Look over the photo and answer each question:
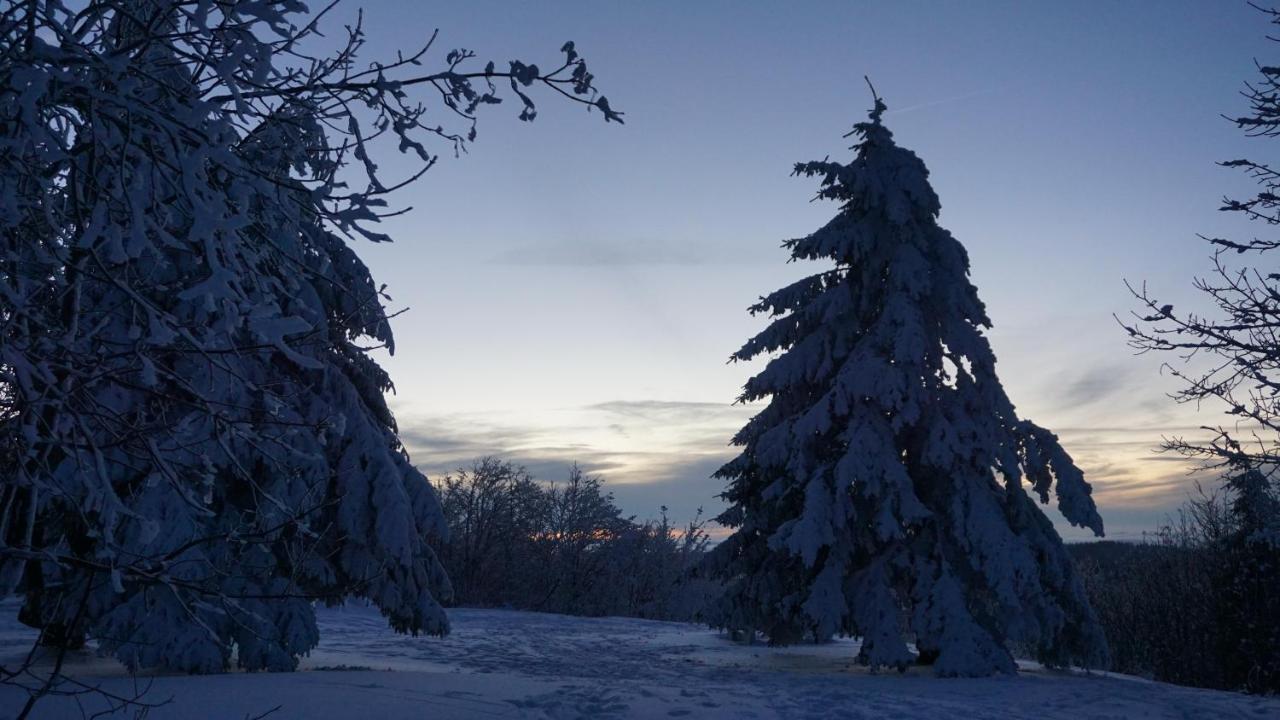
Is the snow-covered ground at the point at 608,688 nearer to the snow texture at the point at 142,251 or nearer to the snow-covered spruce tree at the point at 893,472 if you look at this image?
the snow-covered spruce tree at the point at 893,472

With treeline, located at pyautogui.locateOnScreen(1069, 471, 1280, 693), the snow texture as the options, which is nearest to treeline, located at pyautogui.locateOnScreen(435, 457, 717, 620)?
treeline, located at pyautogui.locateOnScreen(1069, 471, 1280, 693)

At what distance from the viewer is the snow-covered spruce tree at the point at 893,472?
13.6 metres

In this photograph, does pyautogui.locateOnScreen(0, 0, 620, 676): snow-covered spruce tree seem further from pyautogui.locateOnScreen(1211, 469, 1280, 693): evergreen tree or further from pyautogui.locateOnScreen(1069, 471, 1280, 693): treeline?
A: pyautogui.locateOnScreen(1211, 469, 1280, 693): evergreen tree

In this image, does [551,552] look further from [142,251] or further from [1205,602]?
[142,251]

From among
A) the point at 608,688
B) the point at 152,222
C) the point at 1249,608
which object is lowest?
the point at 608,688

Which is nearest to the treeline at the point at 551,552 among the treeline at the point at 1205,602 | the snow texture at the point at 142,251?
the treeline at the point at 1205,602

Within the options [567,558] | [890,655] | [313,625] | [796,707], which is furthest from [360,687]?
[567,558]

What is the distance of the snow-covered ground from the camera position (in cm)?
816

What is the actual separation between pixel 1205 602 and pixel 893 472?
15510 mm

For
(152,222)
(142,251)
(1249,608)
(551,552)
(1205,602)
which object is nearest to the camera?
(152,222)

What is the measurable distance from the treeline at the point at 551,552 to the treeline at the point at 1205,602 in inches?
685

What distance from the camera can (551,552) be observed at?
42.4 meters

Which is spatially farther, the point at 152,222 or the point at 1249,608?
the point at 1249,608

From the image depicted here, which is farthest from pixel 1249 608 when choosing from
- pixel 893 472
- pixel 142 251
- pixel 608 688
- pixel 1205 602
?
pixel 142 251
